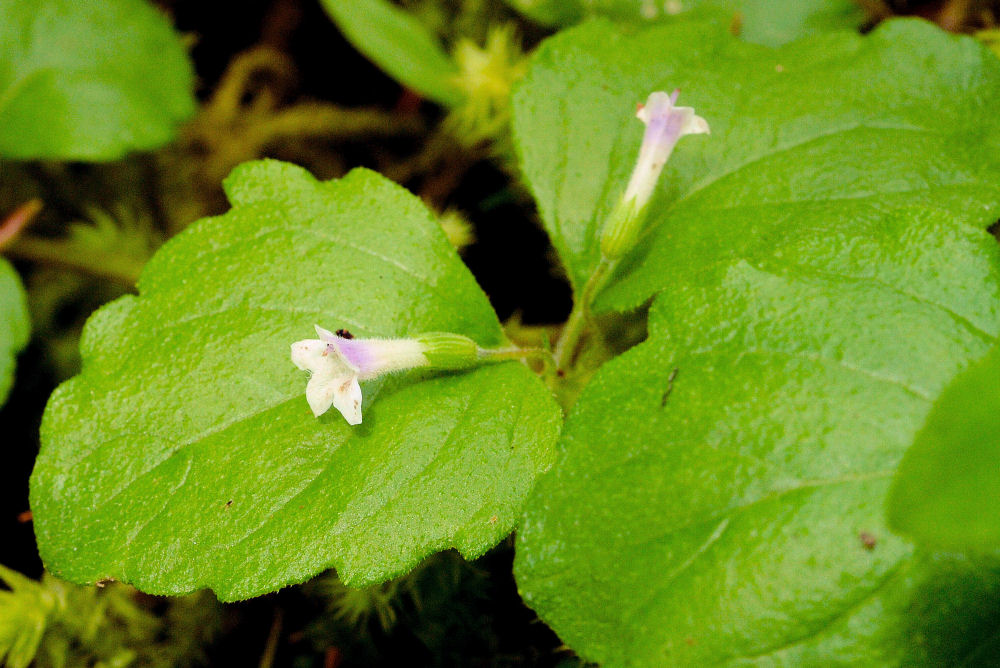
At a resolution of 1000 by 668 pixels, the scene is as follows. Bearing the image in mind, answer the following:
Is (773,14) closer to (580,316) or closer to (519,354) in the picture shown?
(580,316)

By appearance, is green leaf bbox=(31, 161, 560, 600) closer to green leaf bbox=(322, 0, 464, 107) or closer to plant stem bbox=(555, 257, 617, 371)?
plant stem bbox=(555, 257, 617, 371)

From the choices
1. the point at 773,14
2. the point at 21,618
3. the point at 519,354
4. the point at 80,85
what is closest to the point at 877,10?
the point at 773,14

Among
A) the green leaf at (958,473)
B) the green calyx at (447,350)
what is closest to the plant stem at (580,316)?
the green calyx at (447,350)

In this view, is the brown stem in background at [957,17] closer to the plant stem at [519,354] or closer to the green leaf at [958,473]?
the plant stem at [519,354]

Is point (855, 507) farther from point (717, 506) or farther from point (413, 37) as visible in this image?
point (413, 37)

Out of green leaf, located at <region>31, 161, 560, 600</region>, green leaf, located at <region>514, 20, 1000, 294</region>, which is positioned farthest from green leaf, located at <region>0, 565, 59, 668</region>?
green leaf, located at <region>514, 20, 1000, 294</region>

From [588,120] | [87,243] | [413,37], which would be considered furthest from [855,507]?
[87,243]
